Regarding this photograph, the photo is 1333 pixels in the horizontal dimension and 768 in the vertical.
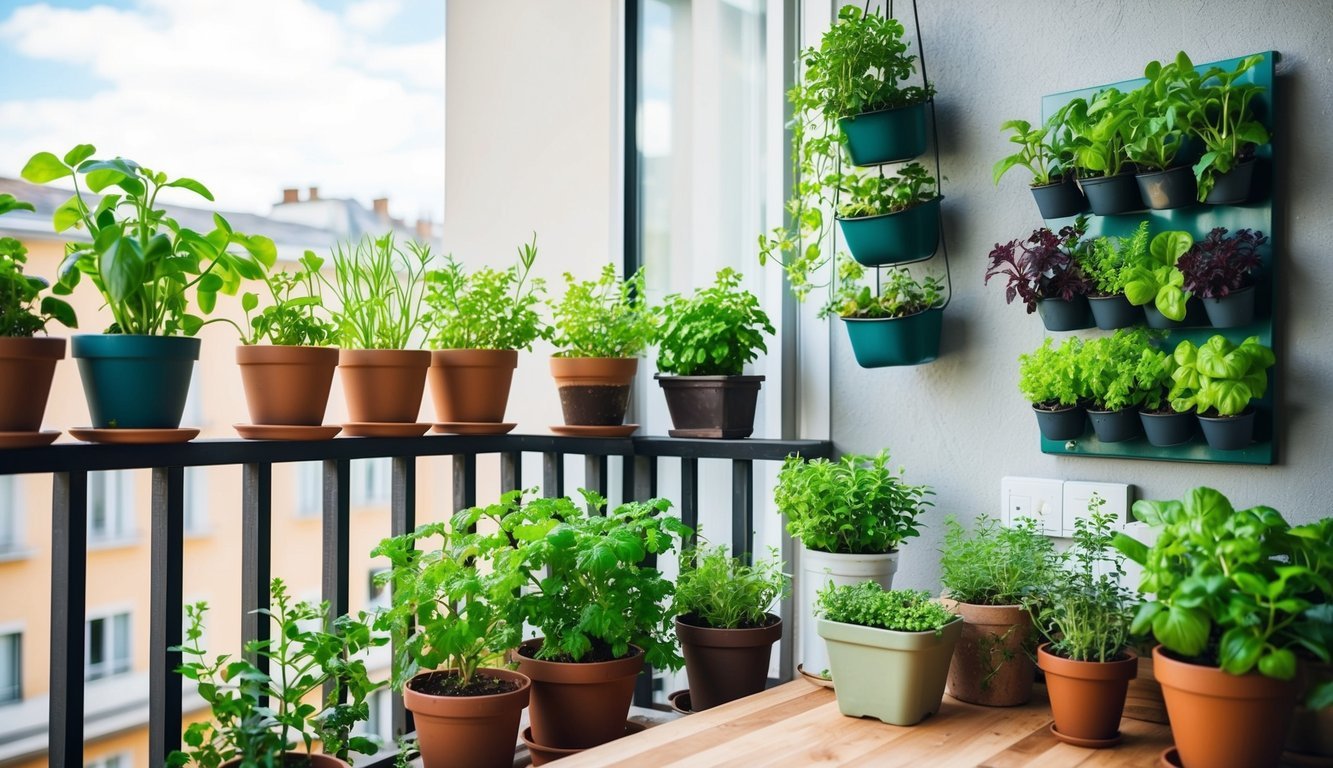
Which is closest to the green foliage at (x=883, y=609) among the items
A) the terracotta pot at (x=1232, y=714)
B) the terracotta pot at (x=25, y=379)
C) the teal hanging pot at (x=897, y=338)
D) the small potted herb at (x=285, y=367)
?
the terracotta pot at (x=1232, y=714)

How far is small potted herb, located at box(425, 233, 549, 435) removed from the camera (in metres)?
2.16

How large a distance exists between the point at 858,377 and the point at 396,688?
1.14m

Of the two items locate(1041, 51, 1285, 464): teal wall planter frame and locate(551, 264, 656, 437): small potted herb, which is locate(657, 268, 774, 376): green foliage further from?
locate(1041, 51, 1285, 464): teal wall planter frame

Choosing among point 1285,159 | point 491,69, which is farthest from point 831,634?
point 491,69

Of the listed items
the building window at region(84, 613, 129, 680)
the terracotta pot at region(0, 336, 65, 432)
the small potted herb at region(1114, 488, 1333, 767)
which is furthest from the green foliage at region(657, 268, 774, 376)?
the building window at region(84, 613, 129, 680)

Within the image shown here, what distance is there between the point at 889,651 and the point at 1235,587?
20.0 inches

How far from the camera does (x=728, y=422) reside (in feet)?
7.30

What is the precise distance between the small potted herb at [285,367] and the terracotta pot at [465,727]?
0.52 m

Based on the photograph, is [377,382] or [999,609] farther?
[377,382]

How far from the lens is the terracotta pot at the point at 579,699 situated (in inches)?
69.9

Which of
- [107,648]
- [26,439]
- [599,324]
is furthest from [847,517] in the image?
[107,648]

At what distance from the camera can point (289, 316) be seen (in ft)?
6.09

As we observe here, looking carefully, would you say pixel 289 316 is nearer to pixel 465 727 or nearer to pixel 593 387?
pixel 593 387

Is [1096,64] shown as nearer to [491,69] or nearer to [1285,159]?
[1285,159]
